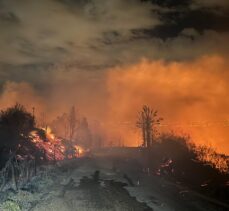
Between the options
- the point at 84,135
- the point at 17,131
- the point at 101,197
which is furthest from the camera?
the point at 84,135

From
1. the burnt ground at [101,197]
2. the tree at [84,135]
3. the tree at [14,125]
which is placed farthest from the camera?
the tree at [84,135]

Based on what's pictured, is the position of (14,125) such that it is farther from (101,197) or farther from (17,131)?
(101,197)

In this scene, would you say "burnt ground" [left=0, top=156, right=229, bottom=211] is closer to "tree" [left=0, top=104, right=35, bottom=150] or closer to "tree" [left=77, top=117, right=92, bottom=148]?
"tree" [left=0, top=104, right=35, bottom=150]

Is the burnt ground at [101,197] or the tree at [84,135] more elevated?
the tree at [84,135]

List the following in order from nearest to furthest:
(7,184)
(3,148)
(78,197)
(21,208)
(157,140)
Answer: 1. (21,208)
2. (78,197)
3. (7,184)
4. (3,148)
5. (157,140)

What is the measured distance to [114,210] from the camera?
20391 millimetres

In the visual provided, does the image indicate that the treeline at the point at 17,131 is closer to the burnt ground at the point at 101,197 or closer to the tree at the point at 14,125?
the tree at the point at 14,125

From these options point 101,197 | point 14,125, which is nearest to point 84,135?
point 14,125

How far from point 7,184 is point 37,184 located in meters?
2.79

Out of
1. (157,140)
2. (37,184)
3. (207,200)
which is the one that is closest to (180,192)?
(207,200)

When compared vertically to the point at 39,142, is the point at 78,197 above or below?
below

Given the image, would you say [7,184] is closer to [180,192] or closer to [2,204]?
[2,204]

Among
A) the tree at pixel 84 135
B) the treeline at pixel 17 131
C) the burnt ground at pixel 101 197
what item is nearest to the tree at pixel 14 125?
the treeline at pixel 17 131

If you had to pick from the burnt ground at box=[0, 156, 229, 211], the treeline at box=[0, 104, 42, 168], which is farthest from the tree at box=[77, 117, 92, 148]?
the burnt ground at box=[0, 156, 229, 211]
